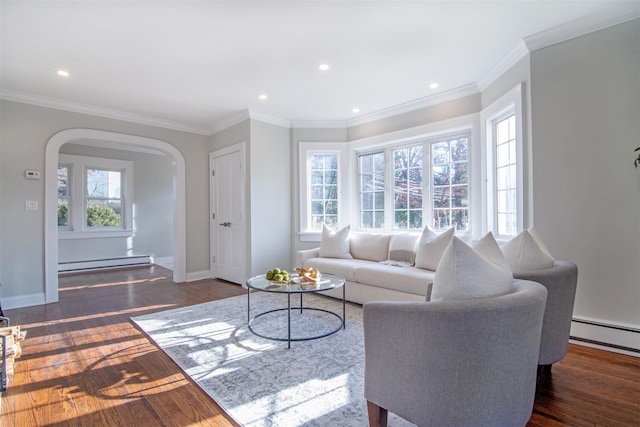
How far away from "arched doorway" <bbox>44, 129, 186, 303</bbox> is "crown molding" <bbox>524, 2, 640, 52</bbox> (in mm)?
4870

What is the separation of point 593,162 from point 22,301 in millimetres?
6086

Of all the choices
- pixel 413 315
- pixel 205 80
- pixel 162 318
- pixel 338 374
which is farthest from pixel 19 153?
pixel 413 315

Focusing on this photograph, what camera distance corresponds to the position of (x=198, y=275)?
520 centimetres

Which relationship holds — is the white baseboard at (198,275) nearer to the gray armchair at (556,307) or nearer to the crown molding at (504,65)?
the gray armchair at (556,307)

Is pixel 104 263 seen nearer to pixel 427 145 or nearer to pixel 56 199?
pixel 56 199

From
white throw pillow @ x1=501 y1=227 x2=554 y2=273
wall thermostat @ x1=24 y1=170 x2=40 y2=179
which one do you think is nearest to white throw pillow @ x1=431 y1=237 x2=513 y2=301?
white throw pillow @ x1=501 y1=227 x2=554 y2=273

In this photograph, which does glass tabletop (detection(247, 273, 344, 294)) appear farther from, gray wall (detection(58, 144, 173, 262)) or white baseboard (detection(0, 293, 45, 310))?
gray wall (detection(58, 144, 173, 262))

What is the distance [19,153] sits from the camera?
12.2 ft

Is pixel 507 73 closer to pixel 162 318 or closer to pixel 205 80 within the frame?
pixel 205 80

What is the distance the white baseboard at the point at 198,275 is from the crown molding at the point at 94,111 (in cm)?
238

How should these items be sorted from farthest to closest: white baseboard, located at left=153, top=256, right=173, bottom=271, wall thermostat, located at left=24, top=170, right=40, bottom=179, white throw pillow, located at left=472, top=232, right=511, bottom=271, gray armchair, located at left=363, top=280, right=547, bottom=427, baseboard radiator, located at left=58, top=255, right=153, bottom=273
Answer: white baseboard, located at left=153, top=256, right=173, bottom=271 → baseboard radiator, located at left=58, top=255, right=153, bottom=273 → wall thermostat, located at left=24, top=170, right=40, bottom=179 → white throw pillow, located at left=472, top=232, right=511, bottom=271 → gray armchair, located at left=363, top=280, right=547, bottom=427

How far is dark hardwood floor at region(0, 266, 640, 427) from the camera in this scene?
1.66 metres

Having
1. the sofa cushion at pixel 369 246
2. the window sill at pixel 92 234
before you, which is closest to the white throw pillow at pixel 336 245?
the sofa cushion at pixel 369 246

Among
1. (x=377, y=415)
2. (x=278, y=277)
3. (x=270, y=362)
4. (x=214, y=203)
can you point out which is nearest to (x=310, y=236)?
(x=214, y=203)
